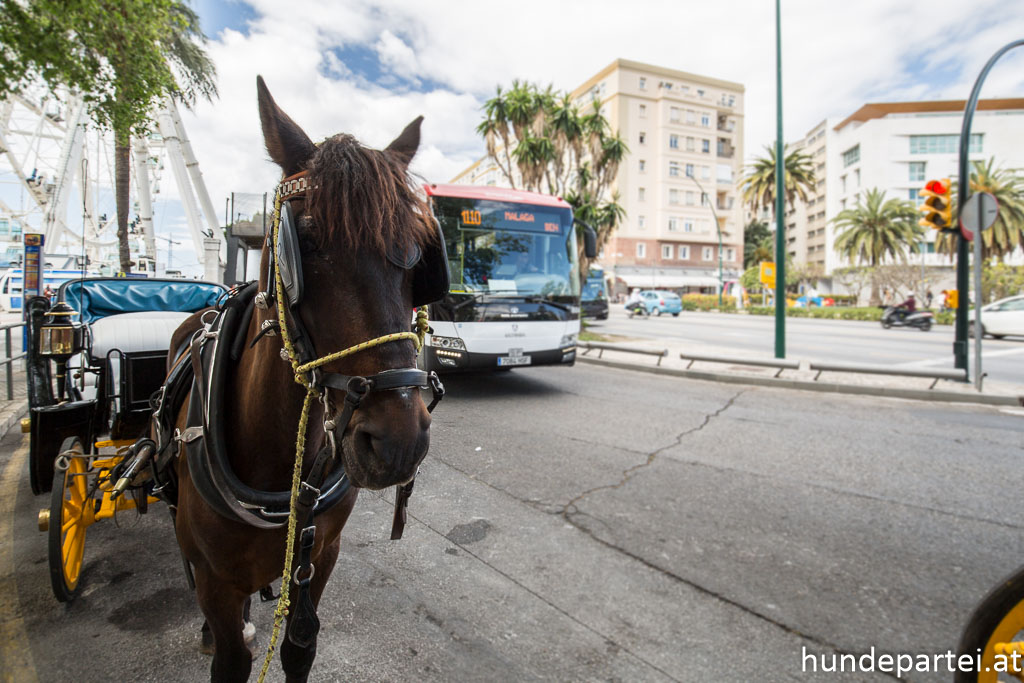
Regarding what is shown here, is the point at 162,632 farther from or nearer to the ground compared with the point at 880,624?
farther from the ground

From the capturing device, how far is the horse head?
123 cm

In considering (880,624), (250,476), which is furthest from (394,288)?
(880,624)

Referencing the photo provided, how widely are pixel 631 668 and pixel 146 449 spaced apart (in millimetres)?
2427

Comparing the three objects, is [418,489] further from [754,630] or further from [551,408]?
[551,408]

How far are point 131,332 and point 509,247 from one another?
18.4ft

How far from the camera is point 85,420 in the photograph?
10.9 feet

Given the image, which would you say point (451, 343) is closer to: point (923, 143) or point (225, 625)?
point (225, 625)

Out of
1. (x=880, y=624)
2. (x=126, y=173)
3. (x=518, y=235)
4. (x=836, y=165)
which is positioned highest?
(x=836, y=165)

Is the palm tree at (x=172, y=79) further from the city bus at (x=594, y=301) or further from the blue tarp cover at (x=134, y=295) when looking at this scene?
the city bus at (x=594, y=301)

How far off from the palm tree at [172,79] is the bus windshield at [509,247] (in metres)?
4.03

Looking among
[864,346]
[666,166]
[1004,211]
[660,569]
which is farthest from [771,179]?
[660,569]

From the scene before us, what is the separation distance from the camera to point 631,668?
2502 millimetres

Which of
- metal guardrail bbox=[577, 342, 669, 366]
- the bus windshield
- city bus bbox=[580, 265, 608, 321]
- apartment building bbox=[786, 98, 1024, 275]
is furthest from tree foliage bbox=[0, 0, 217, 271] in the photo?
apartment building bbox=[786, 98, 1024, 275]

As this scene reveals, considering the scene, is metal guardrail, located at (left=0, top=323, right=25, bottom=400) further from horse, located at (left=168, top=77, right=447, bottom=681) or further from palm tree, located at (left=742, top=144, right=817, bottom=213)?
palm tree, located at (left=742, top=144, right=817, bottom=213)
